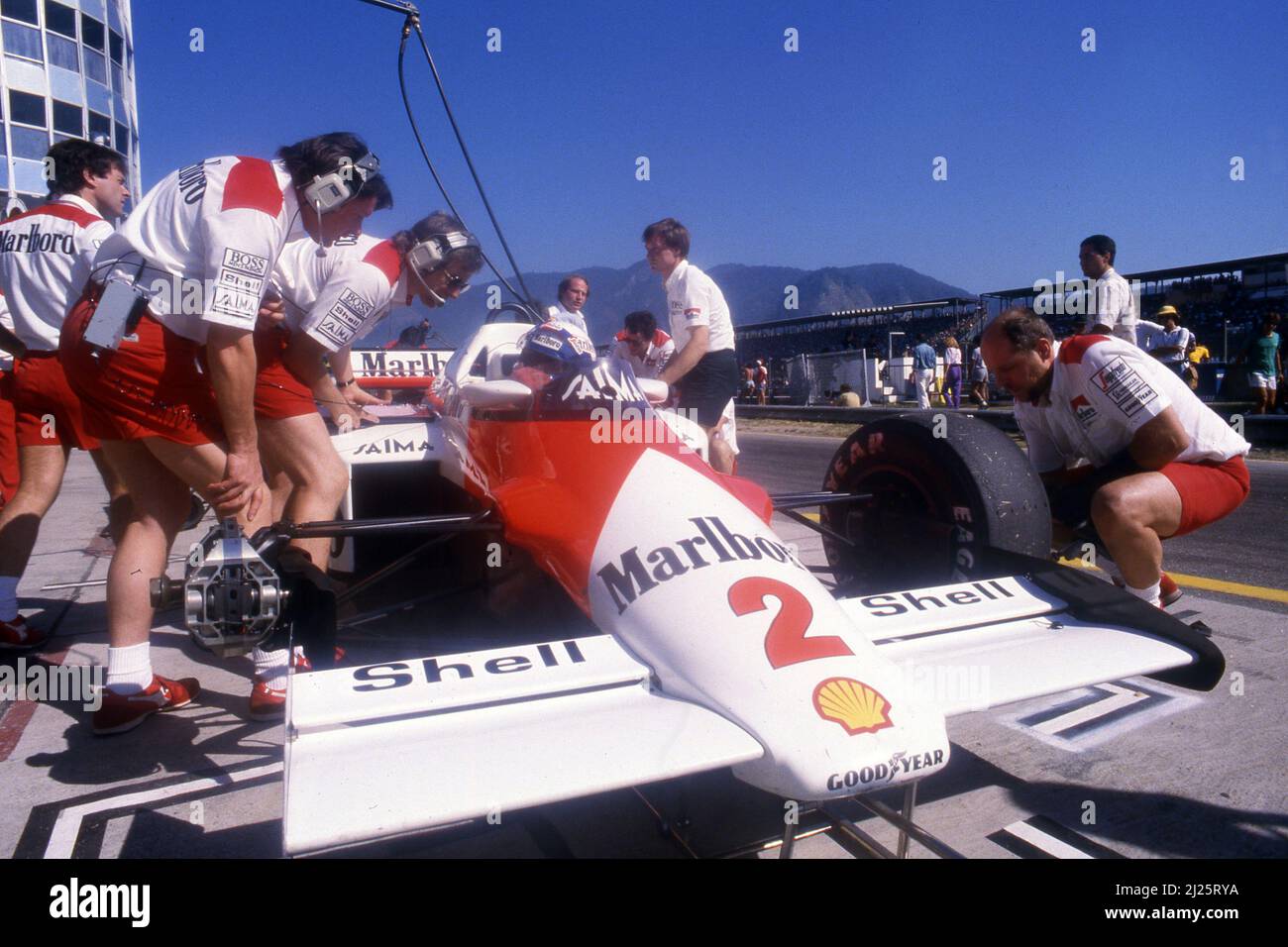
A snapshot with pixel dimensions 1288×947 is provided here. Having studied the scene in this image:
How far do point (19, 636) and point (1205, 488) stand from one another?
178 inches

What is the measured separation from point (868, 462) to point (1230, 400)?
54.2 ft

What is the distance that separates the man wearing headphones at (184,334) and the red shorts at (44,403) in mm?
913

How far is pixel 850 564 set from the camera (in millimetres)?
3176

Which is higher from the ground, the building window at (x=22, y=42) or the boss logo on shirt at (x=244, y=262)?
the building window at (x=22, y=42)

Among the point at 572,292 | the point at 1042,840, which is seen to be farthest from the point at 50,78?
the point at 1042,840

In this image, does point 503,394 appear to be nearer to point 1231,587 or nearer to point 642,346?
point 1231,587

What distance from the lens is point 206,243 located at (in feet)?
7.29

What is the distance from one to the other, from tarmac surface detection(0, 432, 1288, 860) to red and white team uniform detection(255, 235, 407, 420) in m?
0.89

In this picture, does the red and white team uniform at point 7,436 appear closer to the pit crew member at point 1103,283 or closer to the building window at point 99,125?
the pit crew member at point 1103,283

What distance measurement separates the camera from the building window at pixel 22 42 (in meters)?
28.1

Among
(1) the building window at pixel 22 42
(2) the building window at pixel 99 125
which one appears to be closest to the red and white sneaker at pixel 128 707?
(1) the building window at pixel 22 42

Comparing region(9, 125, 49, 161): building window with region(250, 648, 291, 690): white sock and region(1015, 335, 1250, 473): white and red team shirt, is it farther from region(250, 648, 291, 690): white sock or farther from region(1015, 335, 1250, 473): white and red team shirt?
region(1015, 335, 1250, 473): white and red team shirt

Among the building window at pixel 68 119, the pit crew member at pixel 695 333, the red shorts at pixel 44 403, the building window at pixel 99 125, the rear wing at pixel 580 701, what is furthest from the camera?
the building window at pixel 99 125

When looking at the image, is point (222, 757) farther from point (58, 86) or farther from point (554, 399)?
point (58, 86)
